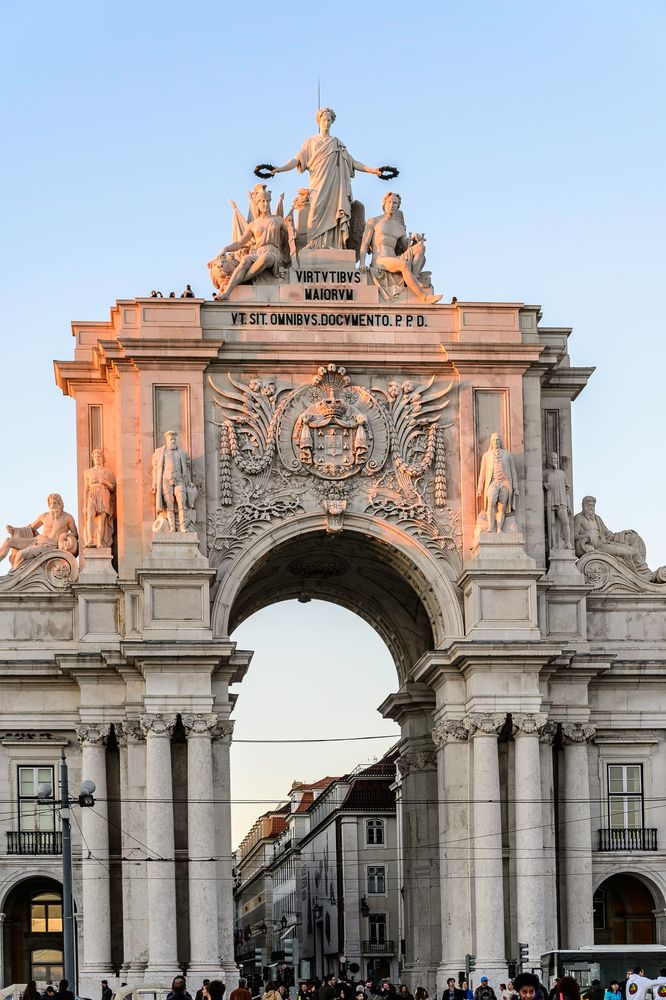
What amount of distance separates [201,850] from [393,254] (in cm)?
1515

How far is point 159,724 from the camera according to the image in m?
52.9

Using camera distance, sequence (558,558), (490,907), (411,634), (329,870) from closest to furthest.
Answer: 1. (490,907)
2. (558,558)
3. (411,634)
4. (329,870)

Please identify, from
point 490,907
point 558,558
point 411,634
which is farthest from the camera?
point 411,634

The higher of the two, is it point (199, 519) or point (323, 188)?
point (323, 188)

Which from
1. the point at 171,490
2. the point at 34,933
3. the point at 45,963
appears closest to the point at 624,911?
the point at 45,963

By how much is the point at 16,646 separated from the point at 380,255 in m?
12.8

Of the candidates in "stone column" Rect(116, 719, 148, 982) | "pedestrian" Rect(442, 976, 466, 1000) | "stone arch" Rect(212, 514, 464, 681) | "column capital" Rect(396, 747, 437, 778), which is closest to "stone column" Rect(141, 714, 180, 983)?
"stone column" Rect(116, 719, 148, 982)

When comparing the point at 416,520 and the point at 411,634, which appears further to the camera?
the point at 411,634

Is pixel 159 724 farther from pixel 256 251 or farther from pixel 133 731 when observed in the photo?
pixel 256 251

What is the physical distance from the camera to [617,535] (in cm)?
5822

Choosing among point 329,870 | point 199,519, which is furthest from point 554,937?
point 329,870

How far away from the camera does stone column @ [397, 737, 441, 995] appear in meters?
58.3

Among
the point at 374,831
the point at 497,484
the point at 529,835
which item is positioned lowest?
the point at 374,831

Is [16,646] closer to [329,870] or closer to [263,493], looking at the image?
[263,493]
